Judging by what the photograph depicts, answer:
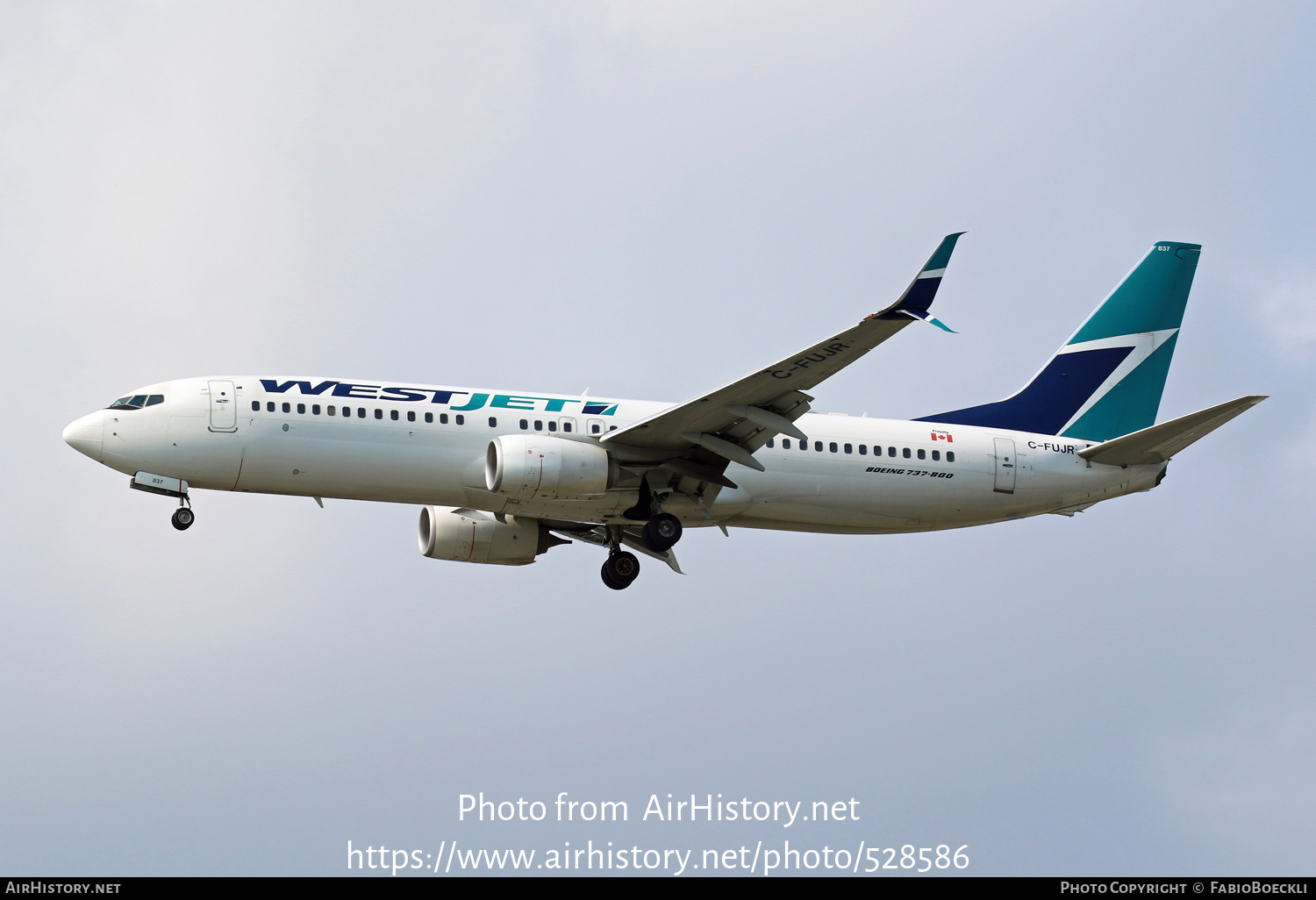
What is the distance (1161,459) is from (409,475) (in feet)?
62.2

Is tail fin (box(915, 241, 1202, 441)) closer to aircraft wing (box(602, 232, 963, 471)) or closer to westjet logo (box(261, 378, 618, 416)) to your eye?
aircraft wing (box(602, 232, 963, 471))

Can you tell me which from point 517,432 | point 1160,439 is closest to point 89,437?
point 517,432

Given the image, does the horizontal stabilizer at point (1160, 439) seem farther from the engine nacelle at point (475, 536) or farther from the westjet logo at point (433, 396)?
the engine nacelle at point (475, 536)

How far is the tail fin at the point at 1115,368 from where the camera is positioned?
39.2 meters

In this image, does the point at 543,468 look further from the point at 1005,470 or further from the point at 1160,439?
the point at 1160,439

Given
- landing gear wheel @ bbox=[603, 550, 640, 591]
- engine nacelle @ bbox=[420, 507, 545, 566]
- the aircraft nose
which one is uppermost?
the aircraft nose

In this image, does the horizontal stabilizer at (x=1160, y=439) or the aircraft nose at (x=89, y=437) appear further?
the horizontal stabilizer at (x=1160, y=439)

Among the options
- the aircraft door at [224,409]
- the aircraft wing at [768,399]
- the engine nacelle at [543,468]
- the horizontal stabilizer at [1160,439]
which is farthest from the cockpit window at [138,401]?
the horizontal stabilizer at [1160,439]

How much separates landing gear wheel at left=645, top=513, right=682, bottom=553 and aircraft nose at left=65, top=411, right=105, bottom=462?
1251cm

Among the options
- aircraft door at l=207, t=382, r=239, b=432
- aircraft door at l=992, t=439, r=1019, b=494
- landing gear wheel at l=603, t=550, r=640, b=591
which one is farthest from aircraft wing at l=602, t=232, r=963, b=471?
aircraft door at l=207, t=382, r=239, b=432

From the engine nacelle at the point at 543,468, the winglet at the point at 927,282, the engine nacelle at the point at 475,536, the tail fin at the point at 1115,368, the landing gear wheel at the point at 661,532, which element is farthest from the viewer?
the tail fin at the point at 1115,368

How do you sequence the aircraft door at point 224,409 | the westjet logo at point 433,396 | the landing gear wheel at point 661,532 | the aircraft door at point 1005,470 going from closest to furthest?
the aircraft door at point 224,409 < the westjet logo at point 433,396 < the landing gear wheel at point 661,532 < the aircraft door at point 1005,470

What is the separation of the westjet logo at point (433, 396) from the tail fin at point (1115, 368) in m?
9.20

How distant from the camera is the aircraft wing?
1105 inches
